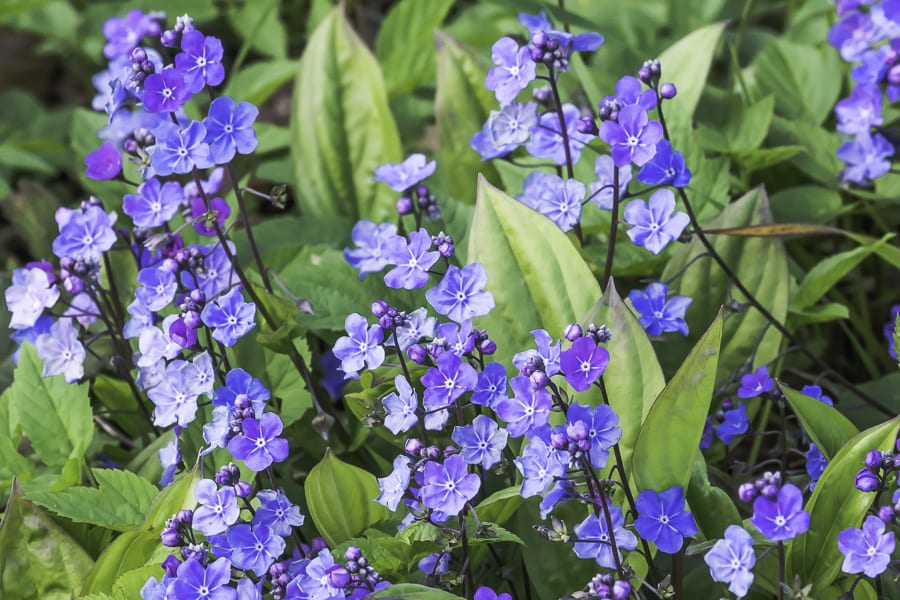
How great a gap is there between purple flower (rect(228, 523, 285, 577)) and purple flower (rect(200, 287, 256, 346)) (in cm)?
36

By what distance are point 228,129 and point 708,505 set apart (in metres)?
1.10

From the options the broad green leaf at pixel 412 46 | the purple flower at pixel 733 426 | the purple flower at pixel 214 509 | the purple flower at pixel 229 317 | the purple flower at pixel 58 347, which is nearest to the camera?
the purple flower at pixel 214 509

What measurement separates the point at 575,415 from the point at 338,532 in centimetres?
57

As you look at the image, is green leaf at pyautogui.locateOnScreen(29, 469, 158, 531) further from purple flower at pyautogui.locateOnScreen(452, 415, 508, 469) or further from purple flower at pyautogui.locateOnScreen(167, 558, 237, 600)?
purple flower at pyautogui.locateOnScreen(452, 415, 508, 469)

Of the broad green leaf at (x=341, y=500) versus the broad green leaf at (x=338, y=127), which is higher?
the broad green leaf at (x=338, y=127)

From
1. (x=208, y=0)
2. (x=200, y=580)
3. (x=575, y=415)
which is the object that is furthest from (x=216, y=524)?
(x=208, y=0)

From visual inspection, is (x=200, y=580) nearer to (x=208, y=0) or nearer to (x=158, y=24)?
(x=158, y=24)

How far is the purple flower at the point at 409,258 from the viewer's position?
184cm

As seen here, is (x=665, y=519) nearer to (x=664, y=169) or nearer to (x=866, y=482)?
(x=866, y=482)

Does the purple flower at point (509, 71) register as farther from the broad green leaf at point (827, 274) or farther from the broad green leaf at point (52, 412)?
the broad green leaf at point (52, 412)

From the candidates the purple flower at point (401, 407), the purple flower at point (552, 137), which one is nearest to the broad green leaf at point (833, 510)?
the purple flower at point (401, 407)

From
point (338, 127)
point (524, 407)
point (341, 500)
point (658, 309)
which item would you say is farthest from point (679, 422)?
point (338, 127)

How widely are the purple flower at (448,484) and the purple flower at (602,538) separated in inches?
7.7

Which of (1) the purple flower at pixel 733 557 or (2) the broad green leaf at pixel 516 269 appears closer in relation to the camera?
(1) the purple flower at pixel 733 557
